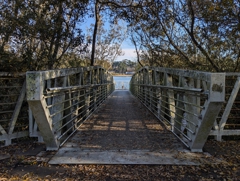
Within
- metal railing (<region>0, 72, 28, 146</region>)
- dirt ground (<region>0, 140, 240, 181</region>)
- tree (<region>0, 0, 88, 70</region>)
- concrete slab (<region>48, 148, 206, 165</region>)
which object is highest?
tree (<region>0, 0, 88, 70</region>)

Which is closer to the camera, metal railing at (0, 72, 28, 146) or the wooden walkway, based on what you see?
the wooden walkway

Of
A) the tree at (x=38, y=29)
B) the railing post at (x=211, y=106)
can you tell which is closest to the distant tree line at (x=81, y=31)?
the tree at (x=38, y=29)

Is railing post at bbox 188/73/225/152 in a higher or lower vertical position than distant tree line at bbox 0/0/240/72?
lower

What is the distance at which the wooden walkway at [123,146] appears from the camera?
3.19 meters

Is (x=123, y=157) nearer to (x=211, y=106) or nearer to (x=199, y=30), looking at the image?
(x=211, y=106)

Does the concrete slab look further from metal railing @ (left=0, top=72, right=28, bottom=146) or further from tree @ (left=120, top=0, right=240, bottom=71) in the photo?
tree @ (left=120, top=0, right=240, bottom=71)

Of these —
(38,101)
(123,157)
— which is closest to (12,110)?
(38,101)

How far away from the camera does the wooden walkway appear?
3.19 m

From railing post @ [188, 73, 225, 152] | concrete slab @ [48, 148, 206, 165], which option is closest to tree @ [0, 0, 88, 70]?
concrete slab @ [48, 148, 206, 165]

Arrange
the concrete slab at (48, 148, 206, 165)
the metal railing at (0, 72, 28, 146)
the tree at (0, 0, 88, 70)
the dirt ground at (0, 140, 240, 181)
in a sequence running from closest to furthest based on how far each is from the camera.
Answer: the dirt ground at (0, 140, 240, 181), the concrete slab at (48, 148, 206, 165), the metal railing at (0, 72, 28, 146), the tree at (0, 0, 88, 70)

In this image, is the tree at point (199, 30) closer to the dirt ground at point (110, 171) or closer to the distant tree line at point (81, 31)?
the distant tree line at point (81, 31)

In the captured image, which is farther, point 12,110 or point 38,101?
point 12,110

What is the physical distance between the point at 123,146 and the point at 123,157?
524 millimetres

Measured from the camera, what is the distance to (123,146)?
3.79 meters
